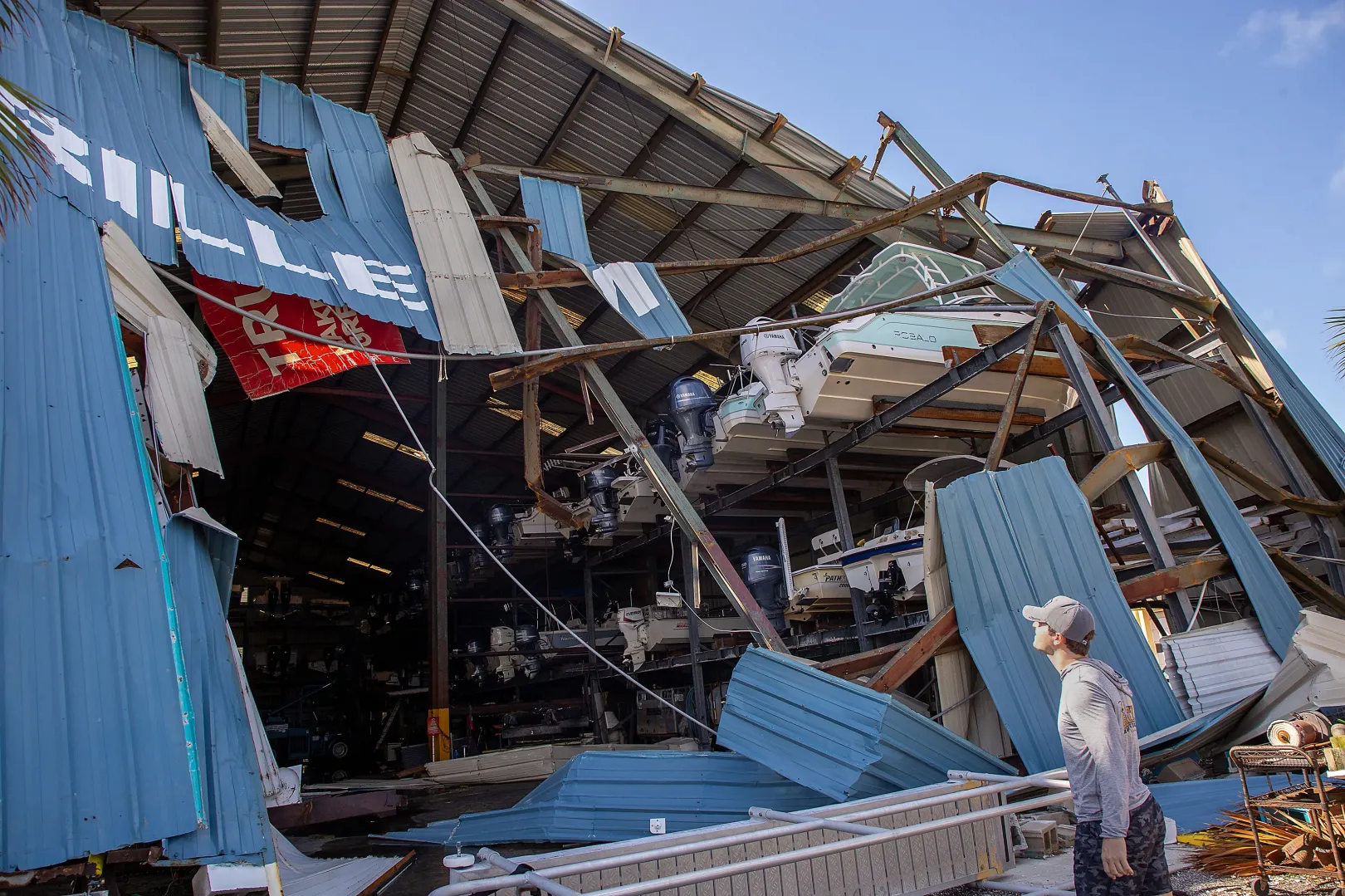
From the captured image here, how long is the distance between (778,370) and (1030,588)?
4501 mm

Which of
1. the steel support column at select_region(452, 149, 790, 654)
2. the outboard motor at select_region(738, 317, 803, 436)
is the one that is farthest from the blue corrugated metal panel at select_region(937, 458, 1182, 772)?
the outboard motor at select_region(738, 317, 803, 436)

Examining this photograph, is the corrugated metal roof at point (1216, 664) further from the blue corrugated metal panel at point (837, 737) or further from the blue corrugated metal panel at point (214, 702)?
the blue corrugated metal panel at point (214, 702)

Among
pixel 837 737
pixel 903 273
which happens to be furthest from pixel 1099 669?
pixel 903 273

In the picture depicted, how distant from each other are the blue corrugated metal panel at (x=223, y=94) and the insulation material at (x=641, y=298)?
4.25m

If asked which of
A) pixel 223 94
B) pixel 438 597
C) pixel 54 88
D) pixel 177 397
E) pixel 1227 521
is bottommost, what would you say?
pixel 1227 521

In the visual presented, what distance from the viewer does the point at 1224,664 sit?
20.2 ft

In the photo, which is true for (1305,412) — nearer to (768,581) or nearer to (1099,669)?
(768,581)

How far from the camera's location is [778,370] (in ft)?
33.9

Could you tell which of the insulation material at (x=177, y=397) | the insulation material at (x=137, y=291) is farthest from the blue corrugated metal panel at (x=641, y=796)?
the insulation material at (x=137, y=291)

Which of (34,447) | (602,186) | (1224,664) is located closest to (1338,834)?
(1224,664)

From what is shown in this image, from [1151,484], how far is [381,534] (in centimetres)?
2602

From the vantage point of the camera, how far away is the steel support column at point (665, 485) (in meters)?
8.24

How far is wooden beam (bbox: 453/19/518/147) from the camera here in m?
11.9

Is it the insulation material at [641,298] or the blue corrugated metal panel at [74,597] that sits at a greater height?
the insulation material at [641,298]
